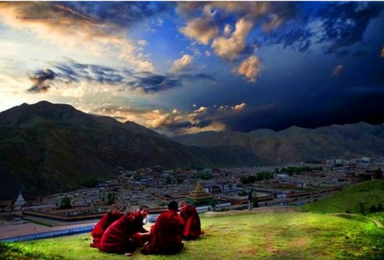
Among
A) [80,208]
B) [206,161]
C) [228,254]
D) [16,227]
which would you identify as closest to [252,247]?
[228,254]

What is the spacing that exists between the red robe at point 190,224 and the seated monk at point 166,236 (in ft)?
4.35

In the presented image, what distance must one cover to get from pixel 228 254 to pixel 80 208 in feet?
141

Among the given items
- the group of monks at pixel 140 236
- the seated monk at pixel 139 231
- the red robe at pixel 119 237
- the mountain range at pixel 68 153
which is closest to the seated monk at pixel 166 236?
the group of monks at pixel 140 236

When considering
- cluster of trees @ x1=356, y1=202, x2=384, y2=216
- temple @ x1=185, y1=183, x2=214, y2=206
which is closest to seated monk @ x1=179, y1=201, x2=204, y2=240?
cluster of trees @ x1=356, y1=202, x2=384, y2=216

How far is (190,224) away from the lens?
407 inches

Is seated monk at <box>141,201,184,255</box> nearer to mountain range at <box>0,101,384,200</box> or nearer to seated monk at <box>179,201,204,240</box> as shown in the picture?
seated monk at <box>179,201,204,240</box>

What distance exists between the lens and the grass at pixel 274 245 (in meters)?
7.96

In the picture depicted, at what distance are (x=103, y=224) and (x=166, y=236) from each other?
207 cm

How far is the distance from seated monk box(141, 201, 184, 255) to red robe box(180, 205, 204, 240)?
1.33m

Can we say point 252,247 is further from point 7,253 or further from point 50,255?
point 7,253

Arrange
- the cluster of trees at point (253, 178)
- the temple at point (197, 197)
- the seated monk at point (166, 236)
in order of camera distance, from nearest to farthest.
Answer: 1. the seated monk at point (166, 236)
2. the temple at point (197, 197)
3. the cluster of trees at point (253, 178)

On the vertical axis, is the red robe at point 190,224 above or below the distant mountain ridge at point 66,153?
below

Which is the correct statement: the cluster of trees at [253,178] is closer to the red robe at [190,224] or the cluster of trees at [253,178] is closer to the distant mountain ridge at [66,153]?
the distant mountain ridge at [66,153]

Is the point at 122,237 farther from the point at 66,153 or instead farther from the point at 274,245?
the point at 66,153
